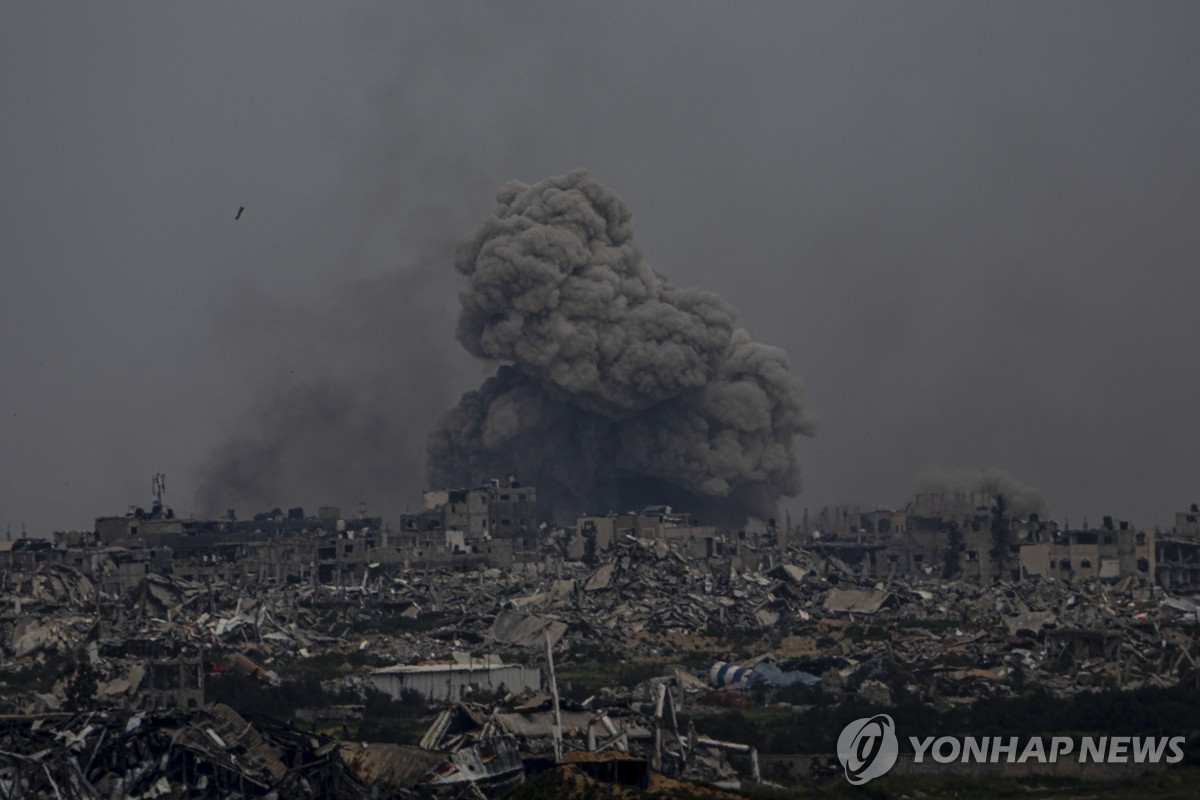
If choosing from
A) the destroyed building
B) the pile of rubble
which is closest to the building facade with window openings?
the destroyed building

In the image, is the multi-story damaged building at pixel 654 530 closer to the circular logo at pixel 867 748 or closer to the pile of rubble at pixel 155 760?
the circular logo at pixel 867 748

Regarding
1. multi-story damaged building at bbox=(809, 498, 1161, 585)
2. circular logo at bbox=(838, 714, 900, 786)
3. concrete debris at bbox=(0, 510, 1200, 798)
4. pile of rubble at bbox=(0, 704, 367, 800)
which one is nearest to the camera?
pile of rubble at bbox=(0, 704, 367, 800)

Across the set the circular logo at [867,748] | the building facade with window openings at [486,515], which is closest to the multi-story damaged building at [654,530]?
the building facade with window openings at [486,515]

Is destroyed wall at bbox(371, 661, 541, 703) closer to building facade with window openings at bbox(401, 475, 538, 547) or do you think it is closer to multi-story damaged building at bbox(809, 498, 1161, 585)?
multi-story damaged building at bbox(809, 498, 1161, 585)

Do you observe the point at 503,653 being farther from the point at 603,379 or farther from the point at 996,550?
the point at 603,379

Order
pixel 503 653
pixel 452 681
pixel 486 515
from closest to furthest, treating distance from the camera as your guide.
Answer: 1. pixel 452 681
2. pixel 503 653
3. pixel 486 515

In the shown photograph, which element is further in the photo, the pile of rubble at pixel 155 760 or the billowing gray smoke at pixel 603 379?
the billowing gray smoke at pixel 603 379

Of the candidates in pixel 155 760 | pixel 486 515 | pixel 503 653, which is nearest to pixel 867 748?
pixel 155 760
